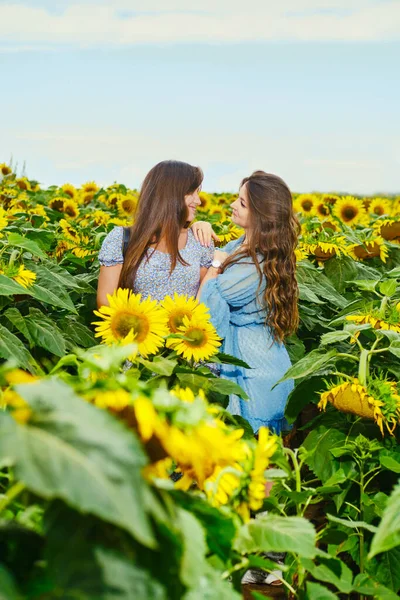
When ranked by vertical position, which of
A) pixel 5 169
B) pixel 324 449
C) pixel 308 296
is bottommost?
pixel 324 449

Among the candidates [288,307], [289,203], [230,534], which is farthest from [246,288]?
[230,534]

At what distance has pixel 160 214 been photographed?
3.69 meters

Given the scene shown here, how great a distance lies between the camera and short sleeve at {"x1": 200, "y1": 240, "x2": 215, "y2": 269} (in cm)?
391

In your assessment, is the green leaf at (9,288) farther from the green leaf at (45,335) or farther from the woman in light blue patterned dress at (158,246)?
the woman in light blue patterned dress at (158,246)

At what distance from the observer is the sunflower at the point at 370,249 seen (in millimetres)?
5309

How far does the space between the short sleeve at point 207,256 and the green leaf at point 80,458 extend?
319cm

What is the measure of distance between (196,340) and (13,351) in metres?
0.62

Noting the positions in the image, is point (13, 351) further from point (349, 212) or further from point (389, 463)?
point (349, 212)

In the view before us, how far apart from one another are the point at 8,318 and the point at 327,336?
1.18 m

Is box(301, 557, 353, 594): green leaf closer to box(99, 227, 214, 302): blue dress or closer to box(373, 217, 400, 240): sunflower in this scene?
box(99, 227, 214, 302): blue dress

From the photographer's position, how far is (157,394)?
84cm

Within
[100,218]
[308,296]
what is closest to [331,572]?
[308,296]

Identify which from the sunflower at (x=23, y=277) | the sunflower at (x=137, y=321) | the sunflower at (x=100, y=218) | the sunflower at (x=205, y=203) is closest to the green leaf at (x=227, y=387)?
the sunflower at (x=137, y=321)

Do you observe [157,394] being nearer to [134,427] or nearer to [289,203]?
[134,427]
